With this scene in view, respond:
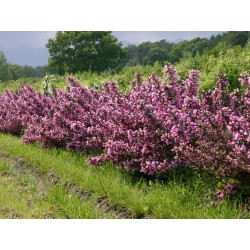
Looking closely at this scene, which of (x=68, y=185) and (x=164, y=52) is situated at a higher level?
(x=68, y=185)

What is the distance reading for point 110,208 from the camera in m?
4.88

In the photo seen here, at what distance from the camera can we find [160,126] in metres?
5.55

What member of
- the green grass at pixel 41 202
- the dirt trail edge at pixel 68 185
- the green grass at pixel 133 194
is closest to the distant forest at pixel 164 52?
the dirt trail edge at pixel 68 185

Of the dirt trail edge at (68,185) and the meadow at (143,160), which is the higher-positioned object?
the meadow at (143,160)

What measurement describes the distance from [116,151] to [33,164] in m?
2.23

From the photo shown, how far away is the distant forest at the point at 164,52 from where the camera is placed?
38.4 meters

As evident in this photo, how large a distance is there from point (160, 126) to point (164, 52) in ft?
223

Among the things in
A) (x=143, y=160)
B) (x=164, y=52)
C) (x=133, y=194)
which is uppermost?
(x=143, y=160)

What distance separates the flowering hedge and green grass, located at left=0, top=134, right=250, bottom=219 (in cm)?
24

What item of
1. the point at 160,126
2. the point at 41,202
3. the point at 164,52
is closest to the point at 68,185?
the point at 41,202

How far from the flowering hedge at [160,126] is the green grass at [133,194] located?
241 mm

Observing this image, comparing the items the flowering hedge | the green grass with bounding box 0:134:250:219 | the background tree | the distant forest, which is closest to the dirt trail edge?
the green grass with bounding box 0:134:250:219

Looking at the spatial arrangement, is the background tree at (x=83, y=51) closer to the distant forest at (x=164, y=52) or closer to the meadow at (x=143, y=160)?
the distant forest at (x=164, y=52)

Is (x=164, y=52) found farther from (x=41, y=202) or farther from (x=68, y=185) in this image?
(x=41, y=202)
